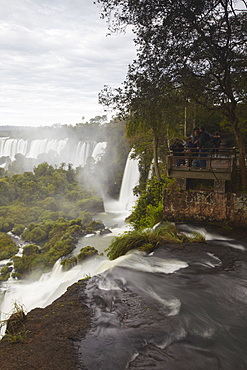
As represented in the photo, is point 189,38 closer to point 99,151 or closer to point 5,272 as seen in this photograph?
point 5,272

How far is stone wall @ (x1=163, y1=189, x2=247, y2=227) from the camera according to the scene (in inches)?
394

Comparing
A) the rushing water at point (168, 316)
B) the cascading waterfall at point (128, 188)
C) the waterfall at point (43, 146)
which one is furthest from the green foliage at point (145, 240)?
the waterfall at point (43, 146)

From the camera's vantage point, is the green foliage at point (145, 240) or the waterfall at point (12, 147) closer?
the green foliage at point (145, 240)

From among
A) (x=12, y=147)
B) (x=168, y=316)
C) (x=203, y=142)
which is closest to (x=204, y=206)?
(x=203, y=142)

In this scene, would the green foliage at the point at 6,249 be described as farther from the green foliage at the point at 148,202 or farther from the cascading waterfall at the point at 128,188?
the green foliage at the point at 148,202

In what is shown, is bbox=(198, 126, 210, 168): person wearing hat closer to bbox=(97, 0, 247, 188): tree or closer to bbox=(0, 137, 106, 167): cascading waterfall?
bbox=(97, 0, 247, 188): tree

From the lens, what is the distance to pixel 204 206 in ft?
A: 34.9

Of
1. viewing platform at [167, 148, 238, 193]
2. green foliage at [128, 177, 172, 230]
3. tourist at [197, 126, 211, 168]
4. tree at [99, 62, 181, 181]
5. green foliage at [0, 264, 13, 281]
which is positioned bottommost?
green foliage at [0, 264, 13, 281]

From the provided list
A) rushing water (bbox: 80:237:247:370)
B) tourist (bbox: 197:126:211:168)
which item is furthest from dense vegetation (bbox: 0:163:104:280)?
rushing water (bbox: 80:237:247:370)

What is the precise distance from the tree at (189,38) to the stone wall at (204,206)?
186 centimetres

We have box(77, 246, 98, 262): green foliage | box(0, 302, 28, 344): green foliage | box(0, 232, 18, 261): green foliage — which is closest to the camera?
box(0, 302, 28, 344): green foliage

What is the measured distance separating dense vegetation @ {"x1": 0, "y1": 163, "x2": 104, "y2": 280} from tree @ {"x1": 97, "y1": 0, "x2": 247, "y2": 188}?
48.7 ft

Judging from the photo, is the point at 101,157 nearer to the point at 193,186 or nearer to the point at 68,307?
the point at 193,186

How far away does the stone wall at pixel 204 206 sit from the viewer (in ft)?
32.8
